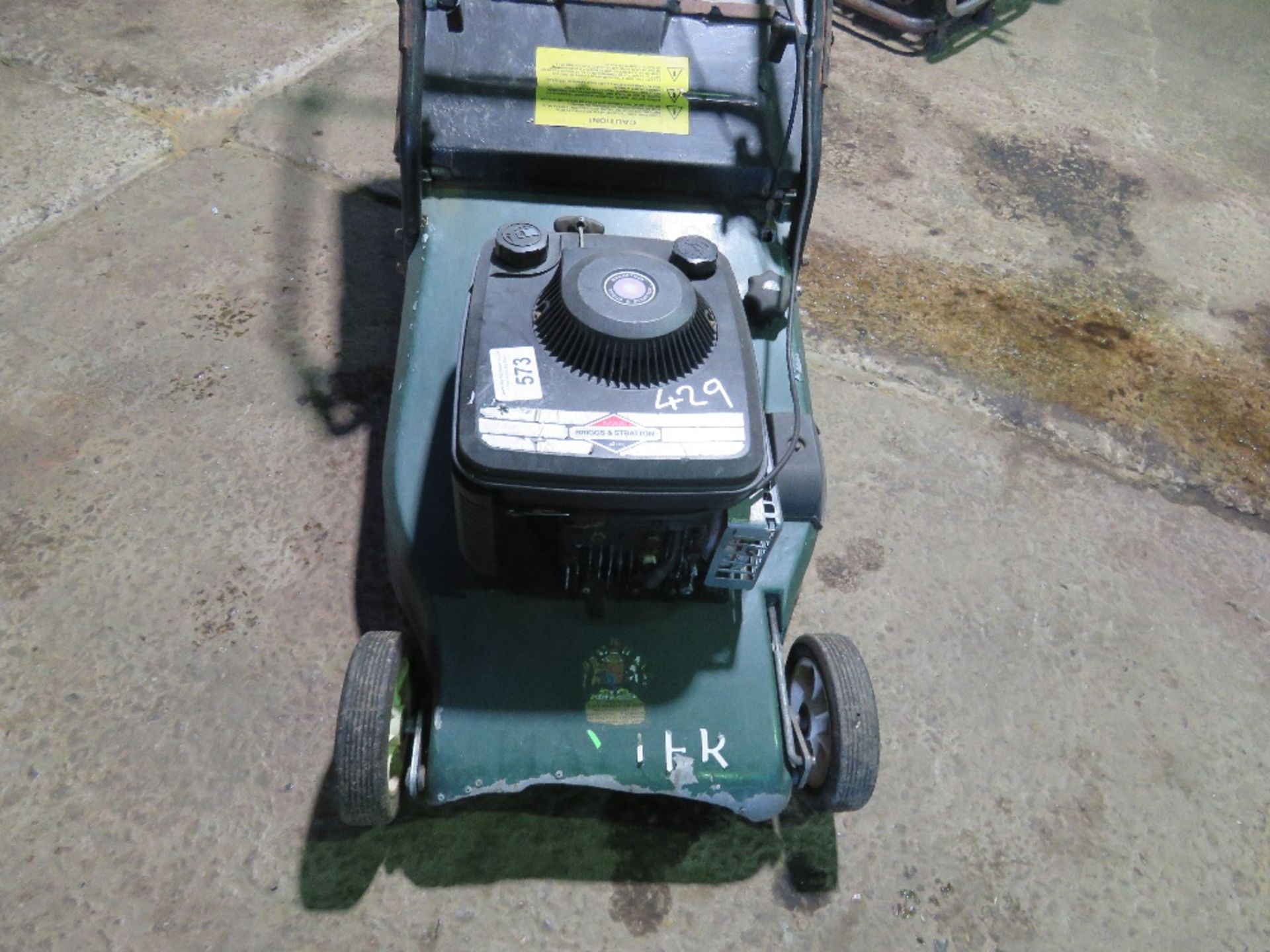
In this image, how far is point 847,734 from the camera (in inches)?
66.9

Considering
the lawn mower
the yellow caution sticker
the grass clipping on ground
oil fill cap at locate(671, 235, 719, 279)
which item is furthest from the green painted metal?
the grass clipping on ground

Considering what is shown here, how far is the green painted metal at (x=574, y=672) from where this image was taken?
167 centimetres

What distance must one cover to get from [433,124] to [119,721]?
4.64 feet

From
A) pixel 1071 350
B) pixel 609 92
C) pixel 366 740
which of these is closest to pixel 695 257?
pixel 609 92

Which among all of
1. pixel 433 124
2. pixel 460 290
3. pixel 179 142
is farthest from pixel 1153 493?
pixel 179 142

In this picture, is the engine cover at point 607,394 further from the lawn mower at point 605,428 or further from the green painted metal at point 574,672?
the green painted metal at point 574,672


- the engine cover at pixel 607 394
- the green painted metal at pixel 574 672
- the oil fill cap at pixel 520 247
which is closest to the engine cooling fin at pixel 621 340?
the engine cover at pixel 607 394

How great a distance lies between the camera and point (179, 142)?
3230 millimetres

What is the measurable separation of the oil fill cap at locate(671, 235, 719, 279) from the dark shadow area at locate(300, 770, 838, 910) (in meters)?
1.03

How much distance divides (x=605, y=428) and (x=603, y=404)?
0.04 meters

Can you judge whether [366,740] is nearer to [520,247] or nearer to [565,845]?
[565,845]

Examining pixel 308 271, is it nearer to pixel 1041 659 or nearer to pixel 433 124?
pixel 433 124

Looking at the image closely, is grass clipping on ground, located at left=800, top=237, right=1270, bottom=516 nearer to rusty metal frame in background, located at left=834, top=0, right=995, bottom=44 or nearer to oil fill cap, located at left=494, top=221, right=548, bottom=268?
oil fill cap, located at left=494, top=221, right=548, bottom=268

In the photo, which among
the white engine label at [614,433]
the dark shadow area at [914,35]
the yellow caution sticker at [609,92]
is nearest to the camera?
the white engine label at [614,433]
